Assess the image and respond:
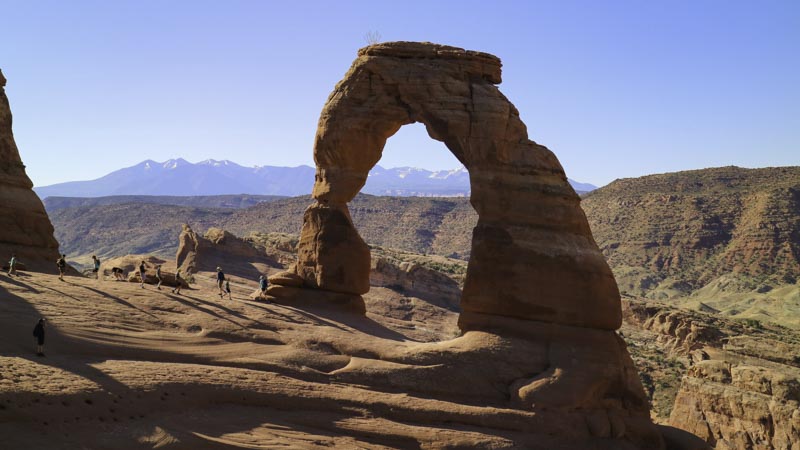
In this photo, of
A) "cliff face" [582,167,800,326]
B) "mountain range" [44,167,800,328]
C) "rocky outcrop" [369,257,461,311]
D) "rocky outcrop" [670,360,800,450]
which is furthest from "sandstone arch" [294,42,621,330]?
"cliff face" [582,167,800,326]

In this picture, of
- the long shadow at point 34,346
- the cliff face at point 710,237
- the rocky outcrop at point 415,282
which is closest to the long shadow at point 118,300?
the long shadow at point 34,346

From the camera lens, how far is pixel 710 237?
79250mm

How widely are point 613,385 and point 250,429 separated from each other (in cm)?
918

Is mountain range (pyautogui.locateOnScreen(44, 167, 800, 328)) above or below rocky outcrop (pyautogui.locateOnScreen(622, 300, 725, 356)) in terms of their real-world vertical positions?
above

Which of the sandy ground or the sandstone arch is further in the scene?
the sandstone arch

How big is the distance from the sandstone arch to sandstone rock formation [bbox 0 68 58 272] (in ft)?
30.4

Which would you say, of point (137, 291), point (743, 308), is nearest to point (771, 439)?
point (137, 291)

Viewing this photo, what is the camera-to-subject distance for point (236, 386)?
61.6 feet

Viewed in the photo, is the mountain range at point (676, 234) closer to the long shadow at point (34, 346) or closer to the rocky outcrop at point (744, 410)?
the rocky outcrop at point (744, 410)

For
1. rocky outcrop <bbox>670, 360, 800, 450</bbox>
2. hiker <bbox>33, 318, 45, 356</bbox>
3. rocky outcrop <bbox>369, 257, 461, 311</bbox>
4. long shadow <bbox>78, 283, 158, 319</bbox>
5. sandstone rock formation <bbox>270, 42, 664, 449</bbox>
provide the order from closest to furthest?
hiker <bbox>33, 318, 45, 356</bbox>
sandstone rock formation <bbox>270, 42, 664, 449</bbox>
long shadow <bbox>78, 283, 158, 319</bbox>
rocky outcrop <bbox>670, 360, 800, 450</bbox>
rocky outcrop <bbox>369, 257, 461, 311</bbox>

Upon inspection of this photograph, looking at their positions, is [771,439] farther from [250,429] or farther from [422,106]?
[250,429]

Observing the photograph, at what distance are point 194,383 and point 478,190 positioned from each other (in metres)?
9.18

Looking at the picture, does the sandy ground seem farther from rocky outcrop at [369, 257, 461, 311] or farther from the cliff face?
the cliff face

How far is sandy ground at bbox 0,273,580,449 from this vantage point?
53.8ft
